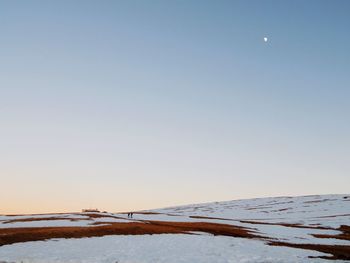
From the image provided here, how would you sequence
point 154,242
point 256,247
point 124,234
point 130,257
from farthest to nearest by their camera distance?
→ 1. point 124,234
2. point 154,242
3. point 256,247
4. point 130,257

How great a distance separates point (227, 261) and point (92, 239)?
16501 millimetres

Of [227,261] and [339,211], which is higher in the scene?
[339,211]

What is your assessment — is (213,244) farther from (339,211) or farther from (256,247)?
(339,211)

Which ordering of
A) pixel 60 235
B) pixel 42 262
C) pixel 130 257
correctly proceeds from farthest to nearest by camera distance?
pixel 60 235
pixel 130 257
pixel 42 262

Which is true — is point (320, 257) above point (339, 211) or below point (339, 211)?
below

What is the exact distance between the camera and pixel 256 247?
33594 millimetres

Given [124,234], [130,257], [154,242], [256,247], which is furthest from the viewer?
[124,234]

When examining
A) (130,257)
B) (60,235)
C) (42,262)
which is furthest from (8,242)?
(130,257)

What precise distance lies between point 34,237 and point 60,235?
275 centimetres

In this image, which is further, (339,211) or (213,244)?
(339,211)

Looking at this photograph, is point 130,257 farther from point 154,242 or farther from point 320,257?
point 320,257

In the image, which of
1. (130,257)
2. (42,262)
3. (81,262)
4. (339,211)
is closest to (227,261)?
(130,257)

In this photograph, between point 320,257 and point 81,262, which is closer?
point 81,262

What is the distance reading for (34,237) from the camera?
3812 cm
